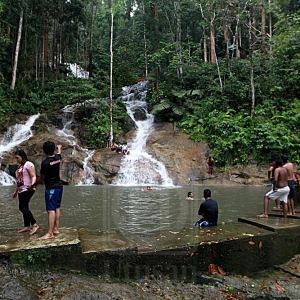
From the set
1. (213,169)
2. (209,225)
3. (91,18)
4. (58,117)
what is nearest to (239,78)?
(213,169)

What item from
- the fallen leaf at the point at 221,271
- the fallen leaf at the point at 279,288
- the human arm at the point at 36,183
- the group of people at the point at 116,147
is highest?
the group of people at the point at 116,147

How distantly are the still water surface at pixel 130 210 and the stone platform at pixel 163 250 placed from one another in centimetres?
194

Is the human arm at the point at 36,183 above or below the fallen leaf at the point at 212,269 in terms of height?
above

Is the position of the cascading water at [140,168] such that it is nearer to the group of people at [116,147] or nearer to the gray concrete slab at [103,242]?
A: the group of people at [116,147]

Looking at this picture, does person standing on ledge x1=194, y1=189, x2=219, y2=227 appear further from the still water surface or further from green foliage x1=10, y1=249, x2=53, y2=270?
green foliage x1=10, y1=249, x2=53, y2=270

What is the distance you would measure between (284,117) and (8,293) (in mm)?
19170

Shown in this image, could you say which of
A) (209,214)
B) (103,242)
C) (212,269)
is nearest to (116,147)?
(209,214)

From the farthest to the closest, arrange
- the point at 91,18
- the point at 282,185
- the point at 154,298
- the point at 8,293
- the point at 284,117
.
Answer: the point at 91,18, the point at 284,117, the point at 282,185, the point at 154,298, the point at 8,293

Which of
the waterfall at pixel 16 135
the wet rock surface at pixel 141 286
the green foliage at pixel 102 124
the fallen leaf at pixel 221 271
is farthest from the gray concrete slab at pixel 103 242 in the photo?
the green foliage at pixel 102 124

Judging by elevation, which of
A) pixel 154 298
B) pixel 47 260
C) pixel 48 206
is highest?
pixel 48 206

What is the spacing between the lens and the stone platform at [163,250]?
12.0 ft

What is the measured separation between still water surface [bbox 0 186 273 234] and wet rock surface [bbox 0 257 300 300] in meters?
2.63

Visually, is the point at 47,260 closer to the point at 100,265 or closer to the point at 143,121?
the point at 100,265

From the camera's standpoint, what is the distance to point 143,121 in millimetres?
24984
